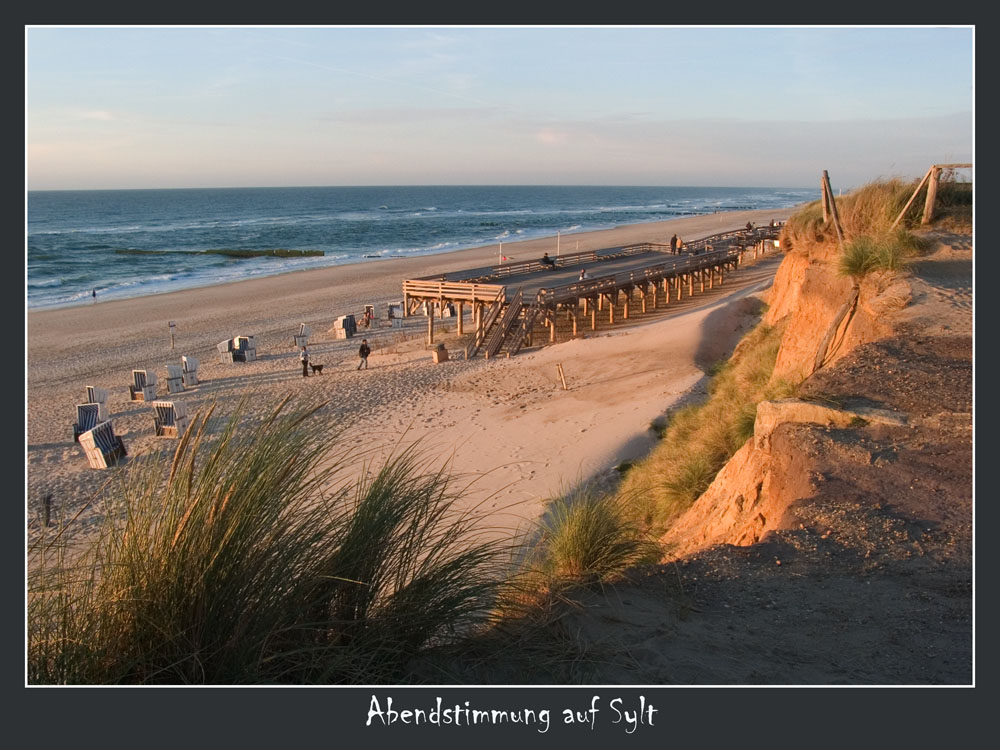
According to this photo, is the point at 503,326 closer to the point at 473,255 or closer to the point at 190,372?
the point at 190,372

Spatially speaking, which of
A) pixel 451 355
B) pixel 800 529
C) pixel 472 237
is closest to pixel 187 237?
pixel 472 237

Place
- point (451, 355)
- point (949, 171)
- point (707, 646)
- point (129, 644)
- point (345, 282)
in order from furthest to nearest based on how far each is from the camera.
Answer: point (345, 282) < point (451, 355) < point (949, 171) < point (707, 646) < point (129, 644)

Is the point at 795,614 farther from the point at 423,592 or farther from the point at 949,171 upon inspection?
the point at 949,171

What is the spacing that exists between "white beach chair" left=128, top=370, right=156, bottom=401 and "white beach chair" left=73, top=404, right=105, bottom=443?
9.06 ft

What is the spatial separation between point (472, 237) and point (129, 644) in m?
73.3

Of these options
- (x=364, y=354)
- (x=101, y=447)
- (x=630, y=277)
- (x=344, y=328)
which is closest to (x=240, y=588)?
(x=101, y=447)

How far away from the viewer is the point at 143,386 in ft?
62.8

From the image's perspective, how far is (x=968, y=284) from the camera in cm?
1044

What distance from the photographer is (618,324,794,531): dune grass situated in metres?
9.02

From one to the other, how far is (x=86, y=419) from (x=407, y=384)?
7.14 meters

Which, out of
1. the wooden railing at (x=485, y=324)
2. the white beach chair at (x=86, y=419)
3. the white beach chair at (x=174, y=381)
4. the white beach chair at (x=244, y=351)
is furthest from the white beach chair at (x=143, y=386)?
the wooden railing at (x=485, y=324)


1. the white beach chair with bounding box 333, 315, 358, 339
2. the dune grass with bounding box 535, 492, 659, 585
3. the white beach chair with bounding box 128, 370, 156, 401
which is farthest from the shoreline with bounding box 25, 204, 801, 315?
the dune grass with bounding box 535, 492, 659, 585

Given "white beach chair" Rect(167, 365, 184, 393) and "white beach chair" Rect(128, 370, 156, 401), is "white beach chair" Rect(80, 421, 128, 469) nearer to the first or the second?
"white beach chair" Rect(128, 370, 156, 401)

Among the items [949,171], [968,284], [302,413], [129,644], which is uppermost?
[949,171]
